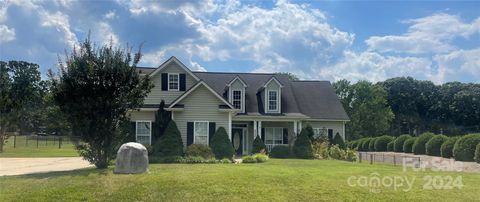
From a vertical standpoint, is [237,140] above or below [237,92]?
below

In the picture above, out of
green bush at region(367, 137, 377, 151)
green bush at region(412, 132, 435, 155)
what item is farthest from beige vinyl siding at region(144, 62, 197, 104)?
green bush at region(367, 137, 377, 151)

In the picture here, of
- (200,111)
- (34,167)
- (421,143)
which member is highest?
(200,111)

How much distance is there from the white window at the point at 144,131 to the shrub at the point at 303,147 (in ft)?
30.0

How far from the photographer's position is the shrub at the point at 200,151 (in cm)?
2411

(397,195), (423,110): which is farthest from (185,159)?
(423,110)

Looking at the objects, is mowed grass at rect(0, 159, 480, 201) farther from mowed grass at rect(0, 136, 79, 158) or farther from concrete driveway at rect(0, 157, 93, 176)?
mowed grass at rect(0, 136, 79, 158)

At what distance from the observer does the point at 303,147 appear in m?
28.9

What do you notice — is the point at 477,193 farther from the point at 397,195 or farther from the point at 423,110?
the point at 423,110

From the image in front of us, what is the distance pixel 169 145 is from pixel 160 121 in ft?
8.48

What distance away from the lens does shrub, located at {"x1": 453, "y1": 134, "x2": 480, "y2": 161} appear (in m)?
25.7

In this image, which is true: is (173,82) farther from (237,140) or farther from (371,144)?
(371,144)

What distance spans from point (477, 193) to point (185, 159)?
1350cm

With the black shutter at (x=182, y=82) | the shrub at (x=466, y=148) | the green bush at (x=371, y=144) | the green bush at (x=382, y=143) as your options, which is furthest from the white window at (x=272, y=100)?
the green bush at (x=371, y=144)

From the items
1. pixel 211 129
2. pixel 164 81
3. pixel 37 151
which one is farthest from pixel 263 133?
pixel 37 151
